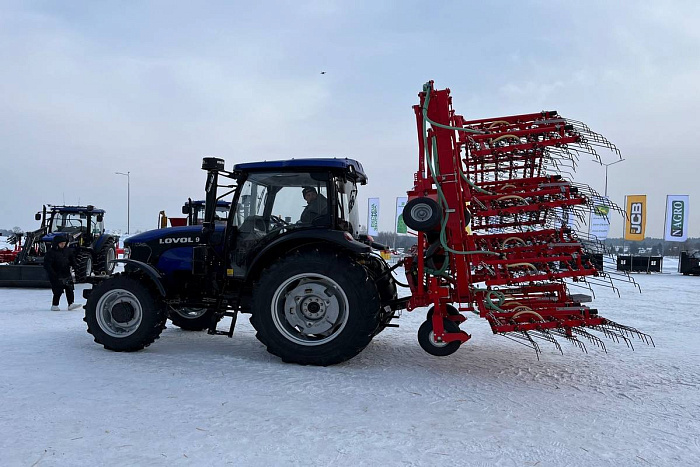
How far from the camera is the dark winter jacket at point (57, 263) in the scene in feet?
28.6

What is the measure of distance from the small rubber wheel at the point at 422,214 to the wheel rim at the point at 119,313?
2.86 meters

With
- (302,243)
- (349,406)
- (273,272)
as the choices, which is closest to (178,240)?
(273,272)

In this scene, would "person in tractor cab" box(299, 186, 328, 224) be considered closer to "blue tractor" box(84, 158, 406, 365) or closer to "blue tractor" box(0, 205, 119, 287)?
"blue tractor" box(84, 158, 406, 365)

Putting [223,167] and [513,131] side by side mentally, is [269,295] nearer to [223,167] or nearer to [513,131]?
[223,167]

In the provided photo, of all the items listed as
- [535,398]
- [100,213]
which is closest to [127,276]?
[535,398]

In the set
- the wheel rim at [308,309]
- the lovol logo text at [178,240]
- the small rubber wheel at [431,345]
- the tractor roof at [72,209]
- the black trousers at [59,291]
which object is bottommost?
the black trousers at [59,291]

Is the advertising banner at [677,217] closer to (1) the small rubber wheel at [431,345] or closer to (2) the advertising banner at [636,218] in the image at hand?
(2) the advertising banner at [636,218]

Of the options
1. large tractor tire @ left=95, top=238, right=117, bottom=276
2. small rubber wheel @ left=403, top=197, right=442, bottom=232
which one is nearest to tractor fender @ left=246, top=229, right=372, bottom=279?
small rubber wheel @ left=403, top=197, right=442, bottom=232

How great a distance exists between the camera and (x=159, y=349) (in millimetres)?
5418

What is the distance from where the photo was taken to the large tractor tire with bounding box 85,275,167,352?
5195 mm

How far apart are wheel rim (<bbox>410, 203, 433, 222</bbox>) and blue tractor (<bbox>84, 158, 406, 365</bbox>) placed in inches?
21.2

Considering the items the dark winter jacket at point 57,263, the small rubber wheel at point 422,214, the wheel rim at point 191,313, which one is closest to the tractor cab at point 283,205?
the small rubber wheel at point 422,214

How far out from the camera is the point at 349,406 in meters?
3.59

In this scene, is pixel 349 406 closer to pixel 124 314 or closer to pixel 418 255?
pixel 418 255
